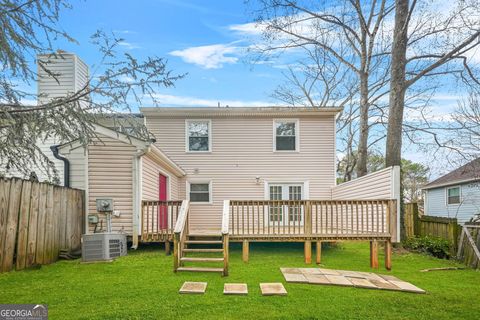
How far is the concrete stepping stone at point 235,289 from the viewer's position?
4.79 metres

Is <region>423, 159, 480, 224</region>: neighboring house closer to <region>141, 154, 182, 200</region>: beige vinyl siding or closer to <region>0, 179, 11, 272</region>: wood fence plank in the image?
<region>141, 154, 182, 200</region>: beige vinyl siding

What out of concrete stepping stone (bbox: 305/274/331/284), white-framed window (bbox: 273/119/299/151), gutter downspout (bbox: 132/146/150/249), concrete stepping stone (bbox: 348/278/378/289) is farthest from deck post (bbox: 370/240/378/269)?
white-framed window (bbox: 273/119/299/151)

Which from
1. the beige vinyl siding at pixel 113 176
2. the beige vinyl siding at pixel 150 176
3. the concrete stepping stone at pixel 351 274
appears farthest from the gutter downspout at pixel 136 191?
the concrete stepping stone at pixel 351 274

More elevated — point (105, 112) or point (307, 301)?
point (105, 112)

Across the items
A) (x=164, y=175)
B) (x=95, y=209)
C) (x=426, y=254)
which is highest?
(x=164, y=175)

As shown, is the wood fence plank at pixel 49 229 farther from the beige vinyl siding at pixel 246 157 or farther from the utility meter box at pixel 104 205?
the beige vinyl siding at pixel 246 157

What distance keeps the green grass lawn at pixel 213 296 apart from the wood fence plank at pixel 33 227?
283mm

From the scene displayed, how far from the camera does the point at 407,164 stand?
2959 centimetres

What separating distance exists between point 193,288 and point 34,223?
136 inches

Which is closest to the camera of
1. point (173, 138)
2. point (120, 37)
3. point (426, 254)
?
point (120, 37)

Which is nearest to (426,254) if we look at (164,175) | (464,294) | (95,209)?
(464,294)

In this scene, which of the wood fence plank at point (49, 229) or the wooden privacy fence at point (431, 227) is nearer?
the wood fence plank at point (49, 229)

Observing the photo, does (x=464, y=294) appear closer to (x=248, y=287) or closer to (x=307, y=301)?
(x=307, y=301)

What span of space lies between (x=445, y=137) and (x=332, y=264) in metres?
7.25
